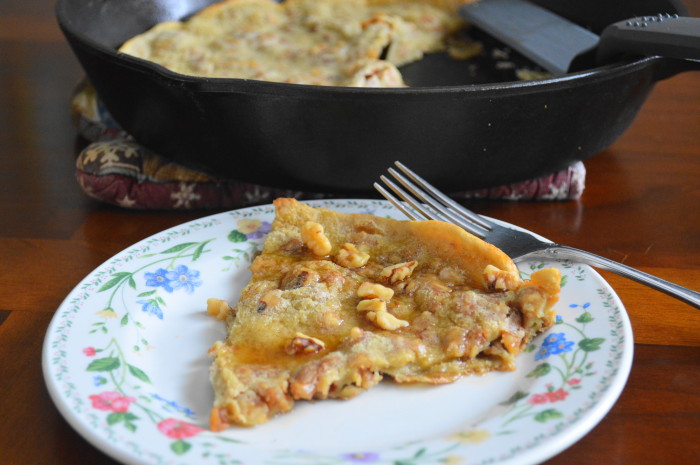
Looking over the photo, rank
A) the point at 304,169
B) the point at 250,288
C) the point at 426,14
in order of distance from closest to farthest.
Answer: the point at 250,288 → the point at 304,169 → the point at 426,14

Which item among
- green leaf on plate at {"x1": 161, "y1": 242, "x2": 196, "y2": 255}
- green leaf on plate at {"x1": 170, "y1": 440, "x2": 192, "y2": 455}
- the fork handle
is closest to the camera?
green leaf on plate at {"x1": 170, "y1": 440, "x2": 192, "y2": 455}

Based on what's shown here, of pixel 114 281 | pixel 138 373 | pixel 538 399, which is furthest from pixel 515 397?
pixel 114 281

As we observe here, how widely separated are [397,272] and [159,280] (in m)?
0.30

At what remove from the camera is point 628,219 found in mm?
1340

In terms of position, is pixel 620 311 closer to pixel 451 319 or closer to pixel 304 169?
pixel 451 319

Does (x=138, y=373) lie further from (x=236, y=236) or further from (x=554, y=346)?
(x=554, y=346)

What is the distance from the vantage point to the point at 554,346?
88 centimetres

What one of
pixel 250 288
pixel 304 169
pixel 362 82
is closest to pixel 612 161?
pixel 362 82

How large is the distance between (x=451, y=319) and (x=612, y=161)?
2.64 ft

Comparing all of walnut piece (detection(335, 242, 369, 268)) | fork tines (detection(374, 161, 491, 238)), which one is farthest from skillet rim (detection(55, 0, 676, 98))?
walnut piece (detection(335, 242, 369, 268))

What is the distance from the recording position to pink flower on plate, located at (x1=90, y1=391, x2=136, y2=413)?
771mm

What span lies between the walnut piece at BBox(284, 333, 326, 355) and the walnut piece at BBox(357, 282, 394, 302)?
0.10 metres

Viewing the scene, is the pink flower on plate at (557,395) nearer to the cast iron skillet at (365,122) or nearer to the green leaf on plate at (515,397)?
the green leaf on plate at (515,397)

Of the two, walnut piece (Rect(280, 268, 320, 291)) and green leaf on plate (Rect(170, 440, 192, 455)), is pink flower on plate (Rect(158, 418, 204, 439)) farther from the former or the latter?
walnut piece (Rect(280, 268, 320, 291))
